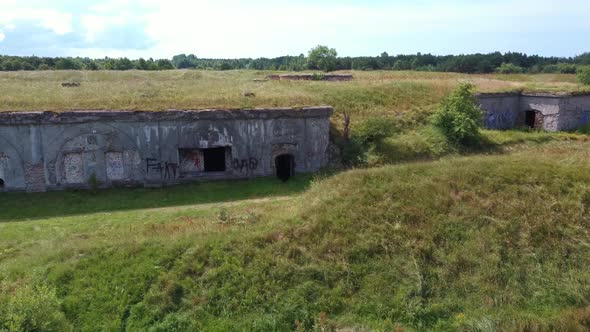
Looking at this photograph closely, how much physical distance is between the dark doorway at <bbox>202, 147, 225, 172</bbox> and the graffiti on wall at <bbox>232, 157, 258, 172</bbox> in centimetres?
107

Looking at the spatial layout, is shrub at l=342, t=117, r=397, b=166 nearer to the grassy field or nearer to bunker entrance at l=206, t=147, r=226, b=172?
the grassy field

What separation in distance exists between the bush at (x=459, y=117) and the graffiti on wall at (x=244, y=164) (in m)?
9.57

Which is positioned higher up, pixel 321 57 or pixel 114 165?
pixel 321 57

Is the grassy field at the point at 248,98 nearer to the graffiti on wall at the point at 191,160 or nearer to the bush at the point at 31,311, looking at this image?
the graffiti on wall at the point at 191,160

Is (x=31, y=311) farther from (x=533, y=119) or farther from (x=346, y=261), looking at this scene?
(x=533, y=119)

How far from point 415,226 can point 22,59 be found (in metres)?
63.7

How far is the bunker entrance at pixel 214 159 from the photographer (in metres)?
21.4

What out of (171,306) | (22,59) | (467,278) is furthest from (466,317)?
(22,59)

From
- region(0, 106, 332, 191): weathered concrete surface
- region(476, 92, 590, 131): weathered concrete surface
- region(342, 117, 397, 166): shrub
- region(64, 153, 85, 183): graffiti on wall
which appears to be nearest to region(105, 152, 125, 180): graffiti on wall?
region(0, 106, 332, 191): weathered concrete surface

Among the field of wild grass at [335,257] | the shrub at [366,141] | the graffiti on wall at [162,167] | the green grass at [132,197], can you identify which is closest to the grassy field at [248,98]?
the shrub at [366,141]

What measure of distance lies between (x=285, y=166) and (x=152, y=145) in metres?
5.83

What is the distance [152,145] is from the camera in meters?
19.6

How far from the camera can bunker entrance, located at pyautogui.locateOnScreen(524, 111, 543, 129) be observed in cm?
2878

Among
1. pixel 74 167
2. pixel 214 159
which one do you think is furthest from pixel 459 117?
pixel 74 167
